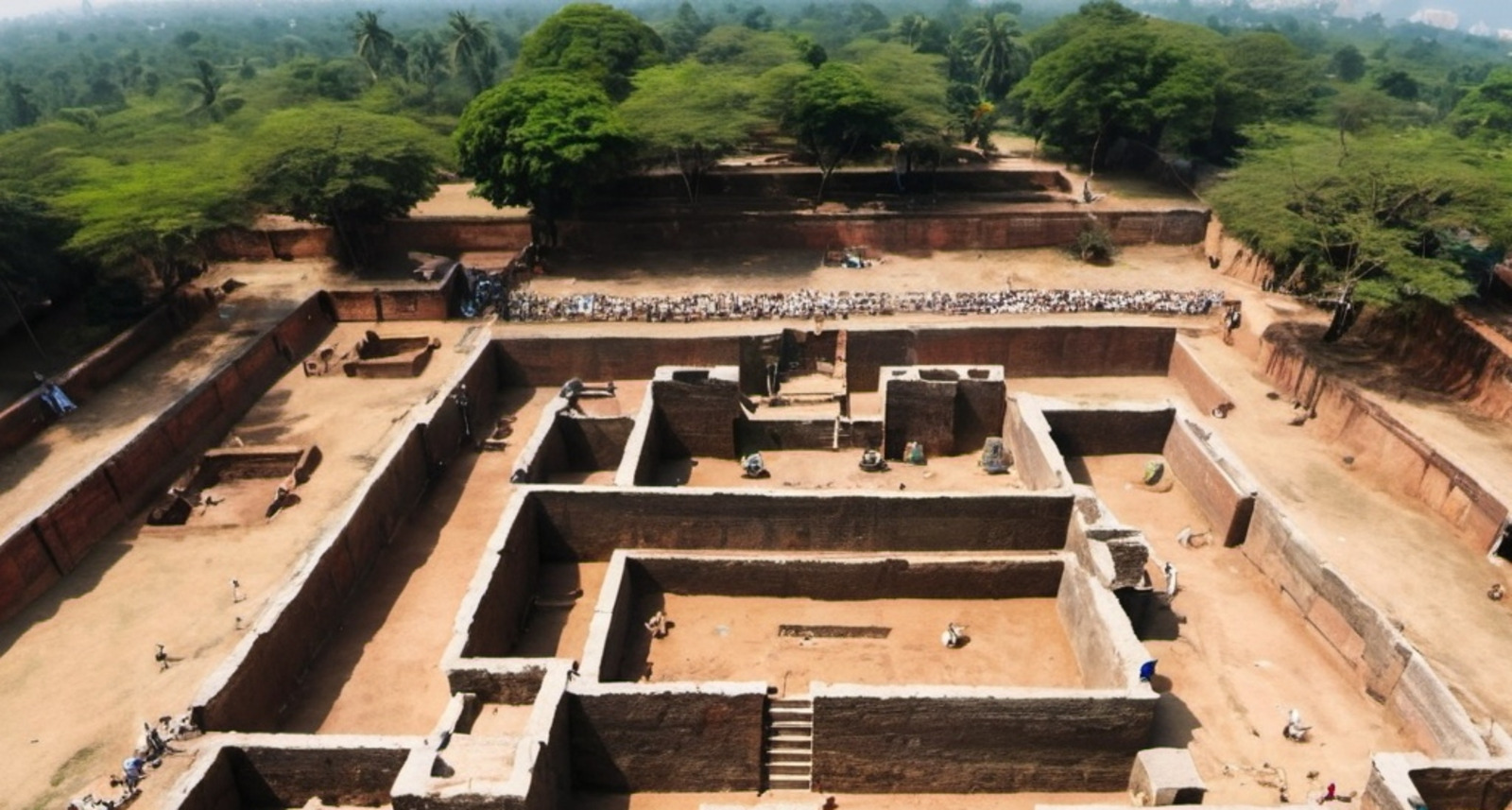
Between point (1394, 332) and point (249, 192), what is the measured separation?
3213 centimetres

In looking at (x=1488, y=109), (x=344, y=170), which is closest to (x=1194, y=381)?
(x=344, y=170)

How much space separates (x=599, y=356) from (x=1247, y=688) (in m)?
15.7

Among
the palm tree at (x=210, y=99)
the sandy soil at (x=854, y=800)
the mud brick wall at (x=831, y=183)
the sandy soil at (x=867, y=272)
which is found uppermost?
the palm tree at (x=210, y=99)

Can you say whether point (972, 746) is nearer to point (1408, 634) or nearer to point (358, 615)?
point (1408, 634)

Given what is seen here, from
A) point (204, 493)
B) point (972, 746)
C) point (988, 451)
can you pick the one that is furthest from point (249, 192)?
point (972, 746)

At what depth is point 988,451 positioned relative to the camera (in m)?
19.0

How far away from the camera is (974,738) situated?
1158cm

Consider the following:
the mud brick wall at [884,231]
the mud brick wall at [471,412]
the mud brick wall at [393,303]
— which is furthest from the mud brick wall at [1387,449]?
the mud brick wall at [393,303]

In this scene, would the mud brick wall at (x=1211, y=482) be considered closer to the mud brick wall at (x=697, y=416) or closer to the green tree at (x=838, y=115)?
the mud brick wall at (x=697, y=416)

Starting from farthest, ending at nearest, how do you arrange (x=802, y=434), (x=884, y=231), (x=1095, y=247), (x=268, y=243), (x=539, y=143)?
(x=884, y=231) → (x=268, y=243) → (x=1095, y=247) → (x=539, y=143) → (x=802, y=434)

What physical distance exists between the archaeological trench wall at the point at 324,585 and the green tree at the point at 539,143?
9734 mm

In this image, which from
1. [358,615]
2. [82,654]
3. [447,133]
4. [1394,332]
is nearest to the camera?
[82,654]

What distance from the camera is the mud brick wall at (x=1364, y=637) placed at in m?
11.7

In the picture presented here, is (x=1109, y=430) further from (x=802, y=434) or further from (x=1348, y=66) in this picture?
(x=1348, y=66)
